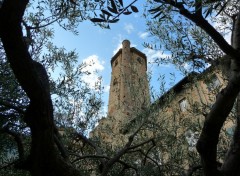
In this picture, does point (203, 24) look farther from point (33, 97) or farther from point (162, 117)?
point (162, 117)

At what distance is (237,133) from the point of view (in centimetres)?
399

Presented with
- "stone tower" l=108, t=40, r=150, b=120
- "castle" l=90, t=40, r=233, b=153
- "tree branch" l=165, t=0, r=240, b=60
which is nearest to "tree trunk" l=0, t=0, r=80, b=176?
"tree branch" l=165, t=0, r=240, b=60

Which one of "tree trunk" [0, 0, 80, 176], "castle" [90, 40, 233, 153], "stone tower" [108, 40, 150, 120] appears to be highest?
"stone tower" [108, 40, 150, 120]

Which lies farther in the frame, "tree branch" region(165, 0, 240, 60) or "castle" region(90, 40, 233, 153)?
"castle" region(90, 40, 233, 153)

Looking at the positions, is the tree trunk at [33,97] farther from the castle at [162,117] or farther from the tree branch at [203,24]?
the castle at [162,117]

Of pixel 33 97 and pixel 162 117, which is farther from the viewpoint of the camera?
pixel 162 117

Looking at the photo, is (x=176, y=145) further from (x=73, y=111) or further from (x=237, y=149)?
(x=237, y=149)

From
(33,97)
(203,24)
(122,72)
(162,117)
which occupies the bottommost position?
(33,97)

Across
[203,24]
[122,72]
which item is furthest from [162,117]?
[122,72]

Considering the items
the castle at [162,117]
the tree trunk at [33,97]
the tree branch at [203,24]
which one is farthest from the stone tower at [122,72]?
the tree branch at [203,24]

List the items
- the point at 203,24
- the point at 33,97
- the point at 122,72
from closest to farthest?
1. the point at 203,24
2. the point at 33,97
3. the point at 122,72

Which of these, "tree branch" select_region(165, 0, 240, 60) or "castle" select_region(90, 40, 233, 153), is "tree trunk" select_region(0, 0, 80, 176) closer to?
"tree branch" select_region(165, 0, 240, 60)

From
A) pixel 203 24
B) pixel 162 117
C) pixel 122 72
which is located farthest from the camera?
pixel 122 72

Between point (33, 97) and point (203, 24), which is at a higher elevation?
point (203, 24)
